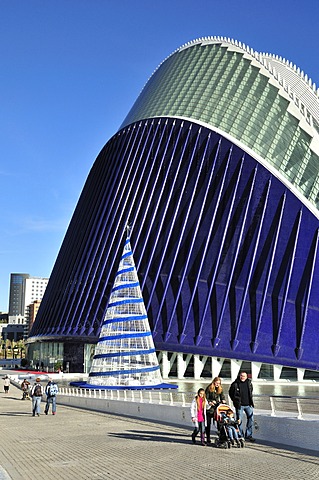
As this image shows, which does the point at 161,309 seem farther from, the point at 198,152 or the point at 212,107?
the point at 212,107

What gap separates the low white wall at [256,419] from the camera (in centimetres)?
1448

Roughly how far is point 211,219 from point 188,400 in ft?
98.2

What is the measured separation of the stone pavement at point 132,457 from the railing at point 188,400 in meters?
1.26

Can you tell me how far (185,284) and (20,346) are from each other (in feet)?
445

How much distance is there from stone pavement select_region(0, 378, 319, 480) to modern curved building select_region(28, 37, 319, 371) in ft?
85.5

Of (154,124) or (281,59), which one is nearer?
(154,124)

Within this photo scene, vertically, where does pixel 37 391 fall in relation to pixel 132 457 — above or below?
above

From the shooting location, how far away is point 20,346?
173375 millimetres

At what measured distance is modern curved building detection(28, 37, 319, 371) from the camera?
146ft

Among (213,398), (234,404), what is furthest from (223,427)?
(213,398)

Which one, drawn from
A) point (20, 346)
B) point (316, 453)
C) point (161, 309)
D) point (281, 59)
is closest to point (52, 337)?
point (161, 309)

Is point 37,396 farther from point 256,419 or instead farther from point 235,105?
point 235,105

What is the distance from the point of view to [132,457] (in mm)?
13172

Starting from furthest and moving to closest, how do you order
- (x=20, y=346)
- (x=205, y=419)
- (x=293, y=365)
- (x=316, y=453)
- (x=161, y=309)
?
(x=20, y=346) → (x=161, y=309) → (x=293, y=365) → (x=205, y=419) → (x=316, y=453)
